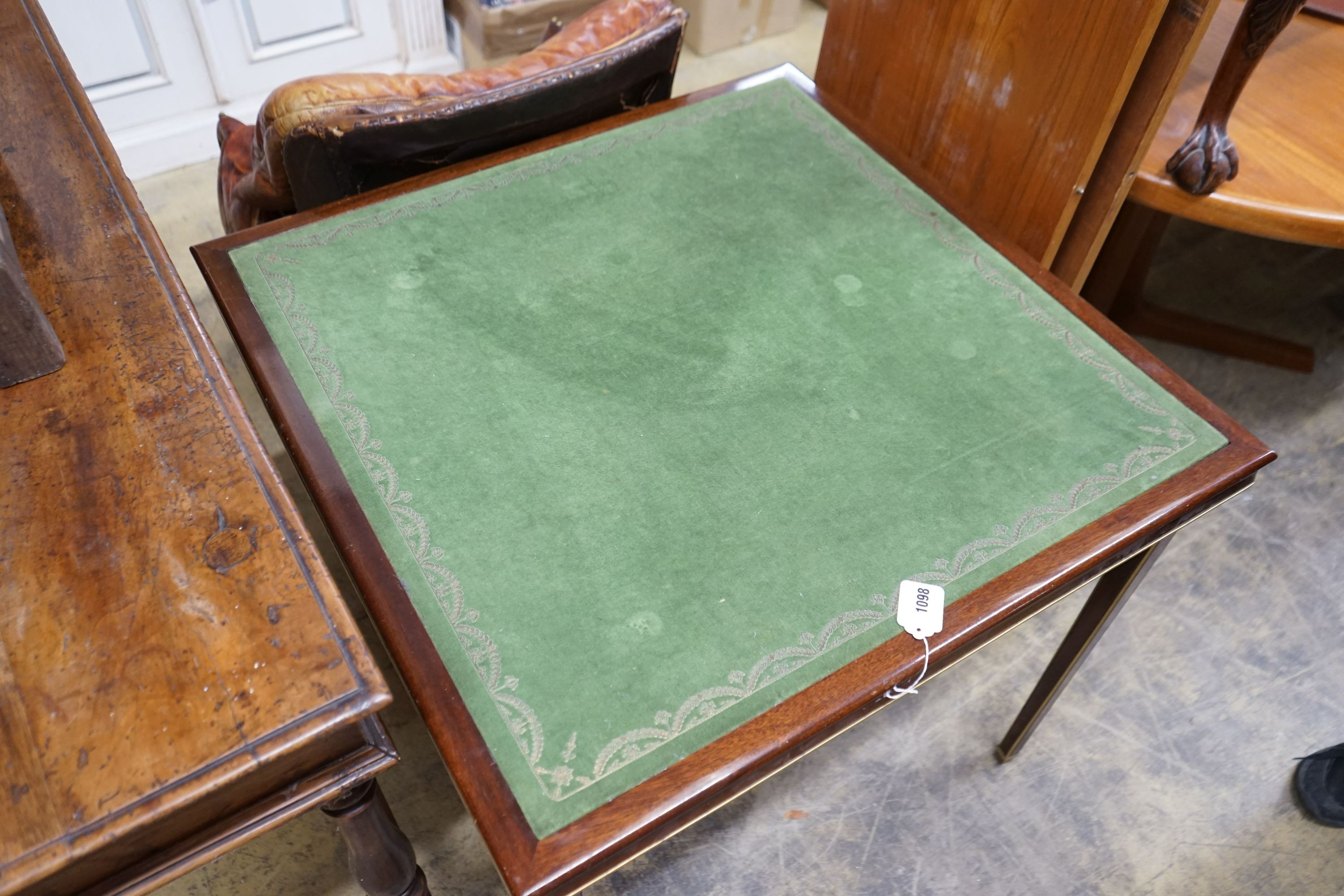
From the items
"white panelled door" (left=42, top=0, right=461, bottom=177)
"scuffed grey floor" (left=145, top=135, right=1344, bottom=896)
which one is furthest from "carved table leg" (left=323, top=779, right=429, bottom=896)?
"white panelled door" (left=42, top=0, right=461, bottom=177)

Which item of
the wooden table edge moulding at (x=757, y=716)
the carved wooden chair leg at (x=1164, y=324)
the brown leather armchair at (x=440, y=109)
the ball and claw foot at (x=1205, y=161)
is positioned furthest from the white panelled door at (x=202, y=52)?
the ball and claw foot at (x=1205, y=161)

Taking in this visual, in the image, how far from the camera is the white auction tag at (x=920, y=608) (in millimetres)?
962

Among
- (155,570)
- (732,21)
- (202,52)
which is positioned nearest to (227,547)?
(155,570)

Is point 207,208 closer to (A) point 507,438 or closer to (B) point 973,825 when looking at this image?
(A) point 507,438

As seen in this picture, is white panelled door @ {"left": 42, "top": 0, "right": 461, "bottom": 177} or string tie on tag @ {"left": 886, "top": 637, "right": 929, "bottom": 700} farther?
white panelled door @ {"left": 42, "top": 0, "right": 461, "bottom": 177}

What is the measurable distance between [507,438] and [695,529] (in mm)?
251

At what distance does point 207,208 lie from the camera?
2.51 m

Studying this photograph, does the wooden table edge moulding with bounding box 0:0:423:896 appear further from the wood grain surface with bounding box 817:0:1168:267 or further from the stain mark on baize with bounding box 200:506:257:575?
the wood grain surface with bounding box 817:0:1168:267

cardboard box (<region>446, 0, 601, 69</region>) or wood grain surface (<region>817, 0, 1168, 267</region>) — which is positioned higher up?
wood grain surface (<region>817, 0, 1168, 267</region>)

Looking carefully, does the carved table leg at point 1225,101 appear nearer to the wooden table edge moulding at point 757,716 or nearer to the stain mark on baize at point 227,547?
the wooden table edge moulding at point 757,716

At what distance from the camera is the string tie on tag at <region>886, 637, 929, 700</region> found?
37.4 inches

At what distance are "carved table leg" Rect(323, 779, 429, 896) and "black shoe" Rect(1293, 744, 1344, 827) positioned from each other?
1459mm

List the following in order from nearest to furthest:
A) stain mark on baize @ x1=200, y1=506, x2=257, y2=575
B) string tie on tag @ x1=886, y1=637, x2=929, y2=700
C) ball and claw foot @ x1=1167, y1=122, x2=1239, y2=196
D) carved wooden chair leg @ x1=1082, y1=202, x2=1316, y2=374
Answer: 1. stain mark on baize @ x1=200, y1=506, x2=257, y2=575
2. string tie on tag @ x1=886, y1=637, x2=929, y2=700
3. ball and claw foot @ x1=1167, y1=122, x2=1239, y2=196
4. carved wooden chair leg @ x1=1082, y1=202, x2=1316, y2=374

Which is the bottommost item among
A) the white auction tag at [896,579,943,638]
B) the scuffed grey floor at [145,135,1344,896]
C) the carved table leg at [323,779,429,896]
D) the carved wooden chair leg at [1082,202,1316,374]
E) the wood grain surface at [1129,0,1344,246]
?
the scuffed grey floor at [145,135,1344,896]
